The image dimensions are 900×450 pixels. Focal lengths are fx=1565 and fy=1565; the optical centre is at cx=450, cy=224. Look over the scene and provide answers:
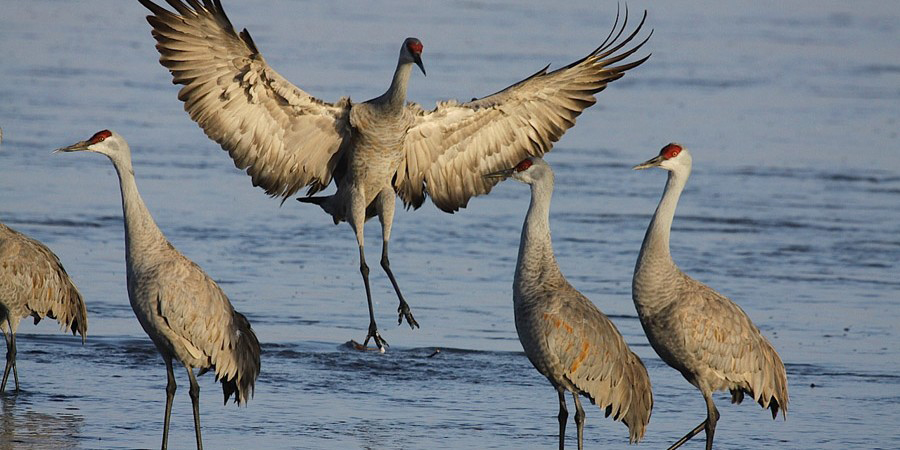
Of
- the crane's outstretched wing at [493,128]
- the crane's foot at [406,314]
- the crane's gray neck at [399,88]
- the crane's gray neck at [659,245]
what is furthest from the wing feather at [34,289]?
the crane's gray neck at [659,245]

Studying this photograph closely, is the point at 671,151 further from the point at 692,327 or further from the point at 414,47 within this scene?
the point at 414,47

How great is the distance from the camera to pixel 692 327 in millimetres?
7297

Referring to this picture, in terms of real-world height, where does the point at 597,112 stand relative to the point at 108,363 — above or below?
above

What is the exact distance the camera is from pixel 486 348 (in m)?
9.24

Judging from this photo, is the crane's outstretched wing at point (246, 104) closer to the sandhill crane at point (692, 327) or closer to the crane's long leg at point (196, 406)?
the crane's long leg at point (196, 406)

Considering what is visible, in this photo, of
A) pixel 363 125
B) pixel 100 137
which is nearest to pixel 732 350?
pixel 100 137

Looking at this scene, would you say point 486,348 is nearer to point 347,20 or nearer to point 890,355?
point 890,355

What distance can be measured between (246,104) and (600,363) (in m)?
3.34

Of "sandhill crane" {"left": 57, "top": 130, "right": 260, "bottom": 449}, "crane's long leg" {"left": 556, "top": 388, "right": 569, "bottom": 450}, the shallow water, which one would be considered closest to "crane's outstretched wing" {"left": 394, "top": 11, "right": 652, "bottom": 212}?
the shallow water

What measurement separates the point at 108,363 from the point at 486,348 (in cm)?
219

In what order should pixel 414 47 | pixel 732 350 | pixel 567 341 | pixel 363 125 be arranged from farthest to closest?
pixel 363 125 → pixel 414 47 → pixel 732 350 → pixel 567 341

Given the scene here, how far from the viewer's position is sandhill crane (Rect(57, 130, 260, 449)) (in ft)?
23.6

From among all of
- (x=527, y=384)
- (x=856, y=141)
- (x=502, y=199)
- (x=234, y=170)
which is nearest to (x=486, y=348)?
(x=527, y=384)

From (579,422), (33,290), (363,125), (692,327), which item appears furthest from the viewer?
(363,125)
